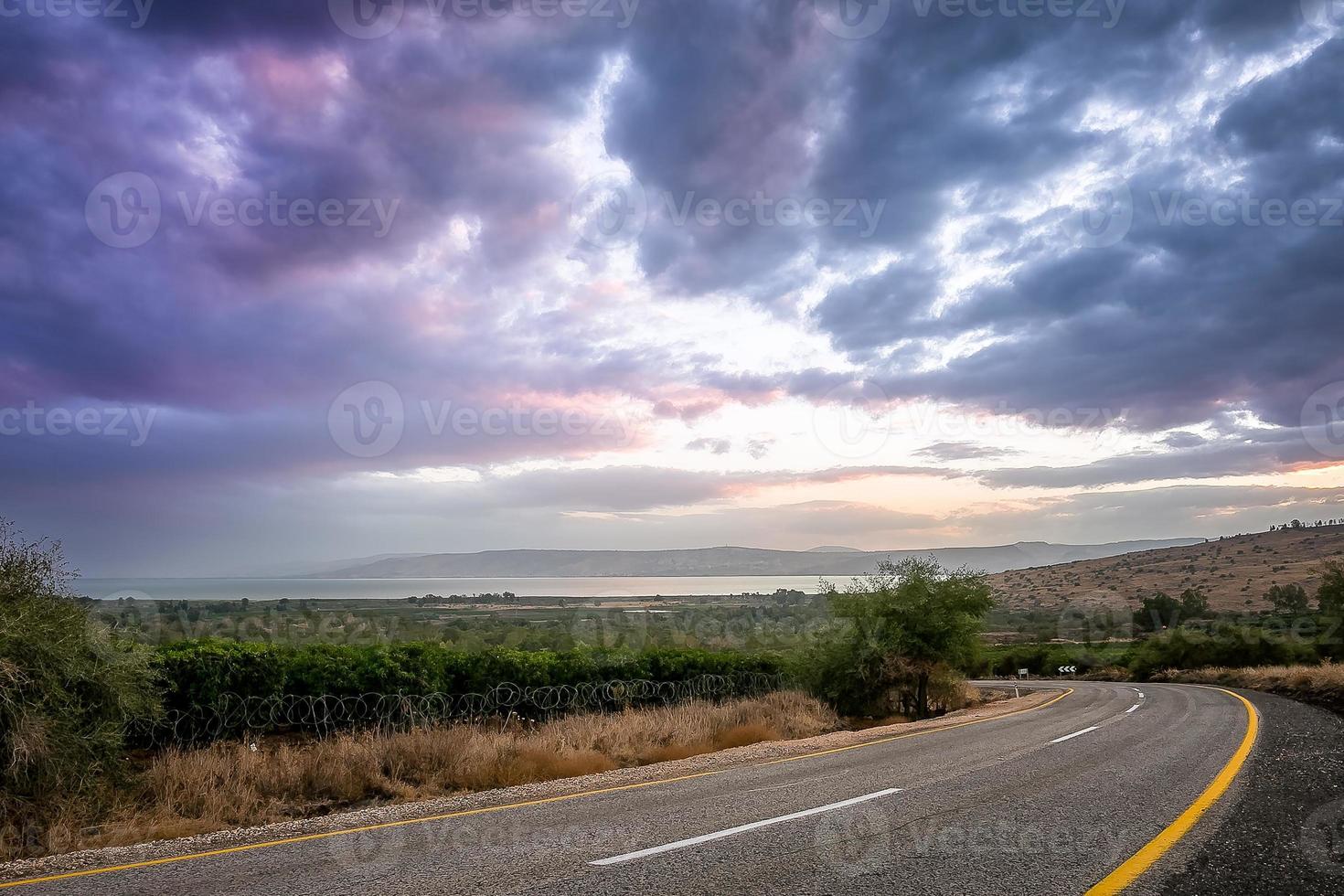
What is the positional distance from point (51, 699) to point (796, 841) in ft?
29.8

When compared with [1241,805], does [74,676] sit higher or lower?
higher

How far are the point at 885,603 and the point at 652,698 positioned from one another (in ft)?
38.5

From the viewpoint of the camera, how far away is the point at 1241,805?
26.1 ft

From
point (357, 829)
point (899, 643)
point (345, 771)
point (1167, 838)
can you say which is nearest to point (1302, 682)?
point (899, 643)

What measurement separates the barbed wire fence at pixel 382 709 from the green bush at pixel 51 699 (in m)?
1.49

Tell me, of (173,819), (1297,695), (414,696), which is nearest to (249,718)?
(414,696)

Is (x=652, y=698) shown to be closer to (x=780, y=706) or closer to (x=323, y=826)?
(x=780, y=706)

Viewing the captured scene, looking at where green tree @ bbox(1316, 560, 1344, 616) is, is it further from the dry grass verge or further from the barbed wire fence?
the barbed wire fence

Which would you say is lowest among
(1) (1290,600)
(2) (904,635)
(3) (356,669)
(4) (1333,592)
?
(1) (1290,600)

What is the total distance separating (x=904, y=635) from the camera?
3014 centimetres

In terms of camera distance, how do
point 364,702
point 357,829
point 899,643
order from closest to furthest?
point 357,829
point 364,702
point 899,643

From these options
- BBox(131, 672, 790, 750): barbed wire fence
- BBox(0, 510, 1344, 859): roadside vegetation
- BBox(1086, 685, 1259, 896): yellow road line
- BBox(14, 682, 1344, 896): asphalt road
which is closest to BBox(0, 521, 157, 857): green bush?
BBox(0, 510, 1344, 859): roadside vegetation

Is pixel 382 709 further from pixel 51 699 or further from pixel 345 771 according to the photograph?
pixel 51 699

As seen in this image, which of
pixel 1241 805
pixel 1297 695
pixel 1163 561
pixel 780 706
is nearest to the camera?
pixel 1241 805
